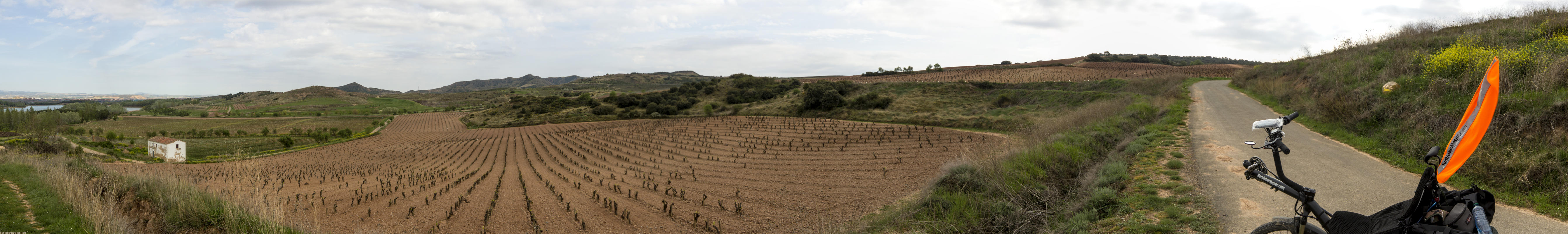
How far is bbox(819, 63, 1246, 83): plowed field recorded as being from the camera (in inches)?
1832

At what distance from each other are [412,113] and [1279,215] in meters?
110

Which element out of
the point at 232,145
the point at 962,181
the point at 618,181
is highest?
the point at 962,181

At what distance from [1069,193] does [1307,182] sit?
2710 mm

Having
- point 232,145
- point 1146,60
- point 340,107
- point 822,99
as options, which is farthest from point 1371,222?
point 340,107

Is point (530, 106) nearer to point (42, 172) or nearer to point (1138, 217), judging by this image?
point (42, 172)

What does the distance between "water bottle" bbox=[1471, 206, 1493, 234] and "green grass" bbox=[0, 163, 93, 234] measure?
1260 centimetres

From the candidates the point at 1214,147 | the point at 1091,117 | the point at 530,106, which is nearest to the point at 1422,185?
the point at 1214,147

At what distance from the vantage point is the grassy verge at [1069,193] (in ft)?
20.7

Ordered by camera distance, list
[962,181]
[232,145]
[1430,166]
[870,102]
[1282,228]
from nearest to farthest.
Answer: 1. [1430,166]
2. [1282,228]
3. [962,181]
4. [232,145]
5. [870,102]

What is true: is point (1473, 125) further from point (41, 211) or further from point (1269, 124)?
point (41, 211)

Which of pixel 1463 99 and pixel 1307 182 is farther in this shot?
pixel 1463 99

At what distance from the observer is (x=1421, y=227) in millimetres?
2762

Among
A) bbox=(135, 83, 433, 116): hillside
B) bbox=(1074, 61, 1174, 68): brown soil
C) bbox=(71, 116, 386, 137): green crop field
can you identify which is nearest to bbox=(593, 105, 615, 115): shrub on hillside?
bbox=(71, 116, 386, 137): green crop field

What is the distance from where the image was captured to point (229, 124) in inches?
2736
